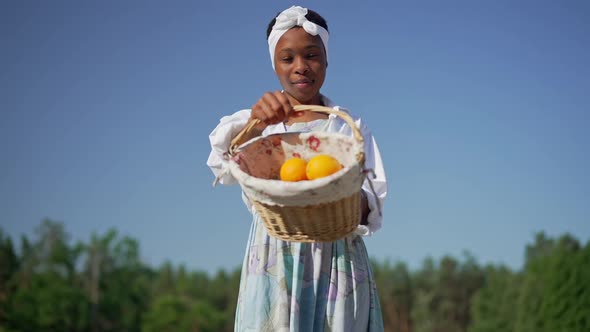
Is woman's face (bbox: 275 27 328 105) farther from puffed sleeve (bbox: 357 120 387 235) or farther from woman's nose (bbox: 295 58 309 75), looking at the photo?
puffed sleeve (bbox: 357 120 387 235)

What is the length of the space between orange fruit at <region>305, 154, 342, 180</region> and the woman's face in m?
0.63

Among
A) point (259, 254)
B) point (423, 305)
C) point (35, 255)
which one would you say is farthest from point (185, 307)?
point (259, 254)

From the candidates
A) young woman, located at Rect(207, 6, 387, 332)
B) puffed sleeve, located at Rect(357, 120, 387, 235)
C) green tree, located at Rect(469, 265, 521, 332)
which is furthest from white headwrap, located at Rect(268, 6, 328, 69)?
green tree, located at Rect(469, 265, 521, 332)

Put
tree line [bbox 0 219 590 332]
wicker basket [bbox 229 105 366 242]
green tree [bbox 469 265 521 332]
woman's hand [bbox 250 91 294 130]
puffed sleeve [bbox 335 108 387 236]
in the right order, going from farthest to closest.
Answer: tree line [bbox 0 219 590 332]
green tree [bbox 469 265 521 332]
puffed sleeve [bbox 335 108 387 236]
woman's hand [bbox 250 91 294 130]
wicker basket [bbox 229 105 366 242]

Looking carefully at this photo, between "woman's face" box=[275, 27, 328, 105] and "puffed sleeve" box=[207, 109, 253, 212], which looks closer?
"puffed sleeve" box=[207, 109, 253, 212]

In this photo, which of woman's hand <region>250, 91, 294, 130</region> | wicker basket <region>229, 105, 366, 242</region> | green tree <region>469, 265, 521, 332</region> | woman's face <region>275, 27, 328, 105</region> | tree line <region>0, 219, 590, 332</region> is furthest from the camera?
tree line <region>0, 219, 590, 332</region>

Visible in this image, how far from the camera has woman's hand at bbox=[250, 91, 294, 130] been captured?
9.54 ft

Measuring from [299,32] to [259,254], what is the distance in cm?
112

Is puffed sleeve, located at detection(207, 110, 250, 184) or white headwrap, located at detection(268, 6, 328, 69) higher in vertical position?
white headwrap, located at detection(268, 6, 328, 69)

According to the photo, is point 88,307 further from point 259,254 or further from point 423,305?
point 259,254

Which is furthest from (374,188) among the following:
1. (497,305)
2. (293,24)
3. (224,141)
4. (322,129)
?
(497,305)

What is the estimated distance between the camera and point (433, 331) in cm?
4569

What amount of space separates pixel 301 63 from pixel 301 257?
96 cm

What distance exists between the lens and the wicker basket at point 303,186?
253cm
